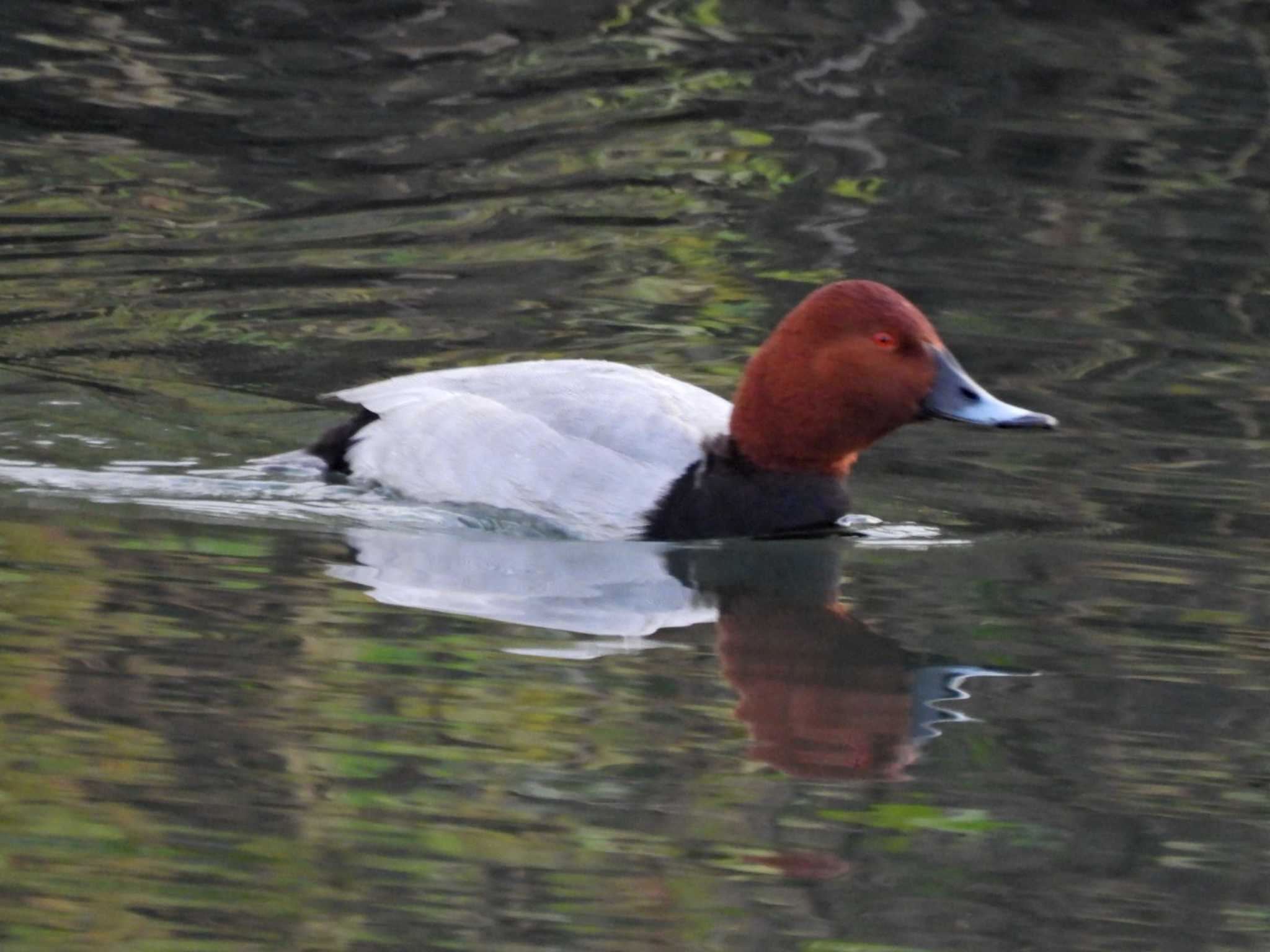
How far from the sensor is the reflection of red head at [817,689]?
491 centimetres

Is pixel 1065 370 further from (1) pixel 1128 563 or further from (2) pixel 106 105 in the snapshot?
(2) pixel 106 105

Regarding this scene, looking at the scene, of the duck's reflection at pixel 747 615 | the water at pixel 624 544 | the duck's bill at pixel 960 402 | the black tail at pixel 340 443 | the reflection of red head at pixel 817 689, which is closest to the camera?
the water at pixel 624 544

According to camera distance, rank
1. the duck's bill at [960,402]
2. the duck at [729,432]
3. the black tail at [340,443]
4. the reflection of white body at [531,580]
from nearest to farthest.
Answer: the reflection of white body at [531,580], the duck's bill at [960,402], the duck at [729,432], the black tail at [340,443]

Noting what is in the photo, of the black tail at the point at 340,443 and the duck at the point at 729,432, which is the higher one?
the duck at the point at 729,432

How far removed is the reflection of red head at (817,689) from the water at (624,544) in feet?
0.07

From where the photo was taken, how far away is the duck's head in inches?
263

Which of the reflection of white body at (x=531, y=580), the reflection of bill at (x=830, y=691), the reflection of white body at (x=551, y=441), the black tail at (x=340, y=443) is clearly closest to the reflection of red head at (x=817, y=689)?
the reflection of bill at (x=830, y=691)

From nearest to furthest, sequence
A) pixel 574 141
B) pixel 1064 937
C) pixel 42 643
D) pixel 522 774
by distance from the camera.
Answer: pixel 1064 937
pixel 522 774
pixel 42 643
pixel 574 141

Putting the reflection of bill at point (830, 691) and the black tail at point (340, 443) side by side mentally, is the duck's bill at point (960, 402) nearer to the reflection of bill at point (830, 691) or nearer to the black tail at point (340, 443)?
the reflection of bill at point (830, 691)

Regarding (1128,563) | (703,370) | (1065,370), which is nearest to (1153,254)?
(1065,370)

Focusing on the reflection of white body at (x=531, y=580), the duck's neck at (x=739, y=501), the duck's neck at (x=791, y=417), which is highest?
the duck's neck at (x=791, y=417)

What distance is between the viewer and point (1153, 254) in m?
11.3

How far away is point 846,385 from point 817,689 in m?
1.55

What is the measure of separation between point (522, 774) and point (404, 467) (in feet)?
8.74
